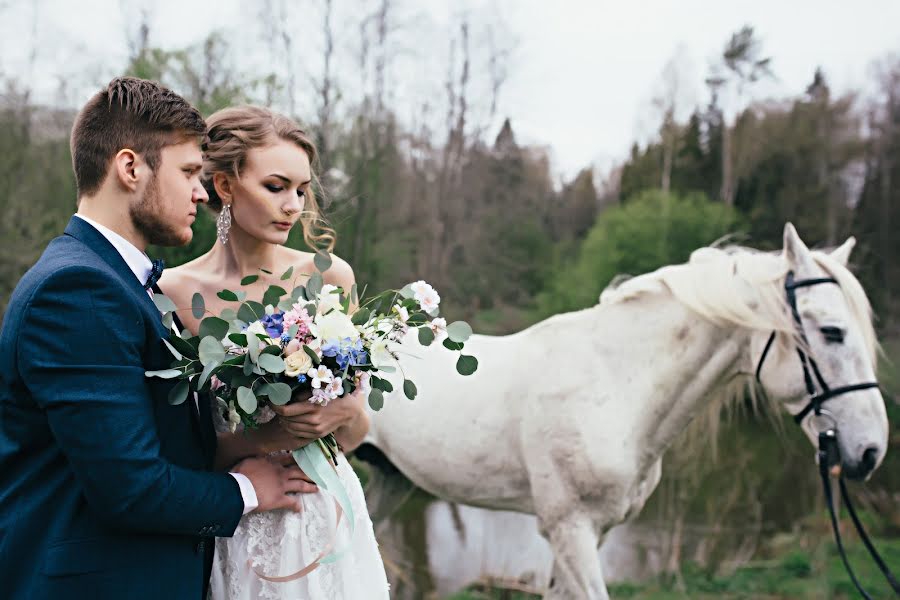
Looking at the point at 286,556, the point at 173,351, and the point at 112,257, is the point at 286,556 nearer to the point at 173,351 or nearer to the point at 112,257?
the point at 173,351

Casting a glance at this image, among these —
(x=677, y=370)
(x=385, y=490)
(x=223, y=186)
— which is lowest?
(x=385, y=490)

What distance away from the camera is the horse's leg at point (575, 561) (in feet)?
9.28

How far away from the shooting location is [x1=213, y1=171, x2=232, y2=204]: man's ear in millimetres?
1787

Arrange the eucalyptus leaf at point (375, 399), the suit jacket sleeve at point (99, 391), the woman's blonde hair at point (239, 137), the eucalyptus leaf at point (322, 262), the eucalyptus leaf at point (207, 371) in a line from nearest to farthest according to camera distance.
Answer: the suit jacket sleeve at point (99, 391)
the eucalyptus leaf at point (207, 371)
the eucalyptus leaf at point (375, 399)
the eucalyptus leaf at point (322, 262)
the woman's blonde hair at point (239, 137)

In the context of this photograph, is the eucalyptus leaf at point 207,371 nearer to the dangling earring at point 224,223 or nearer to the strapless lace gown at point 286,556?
the strapless lace gown at point 286,556

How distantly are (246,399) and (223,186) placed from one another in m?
0.73

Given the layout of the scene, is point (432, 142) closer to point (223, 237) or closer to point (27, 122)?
point (27, 122)

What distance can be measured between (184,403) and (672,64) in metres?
10.9

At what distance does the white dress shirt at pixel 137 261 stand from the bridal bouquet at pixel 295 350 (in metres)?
0.07

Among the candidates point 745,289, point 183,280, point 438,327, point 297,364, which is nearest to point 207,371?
point 297,364

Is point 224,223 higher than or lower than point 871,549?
higher

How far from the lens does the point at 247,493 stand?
1388 mm

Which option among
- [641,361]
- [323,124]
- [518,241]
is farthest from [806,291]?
[518,241]

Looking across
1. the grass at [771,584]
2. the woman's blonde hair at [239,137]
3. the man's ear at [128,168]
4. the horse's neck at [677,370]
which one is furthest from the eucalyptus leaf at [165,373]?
the grass at [771,584]
